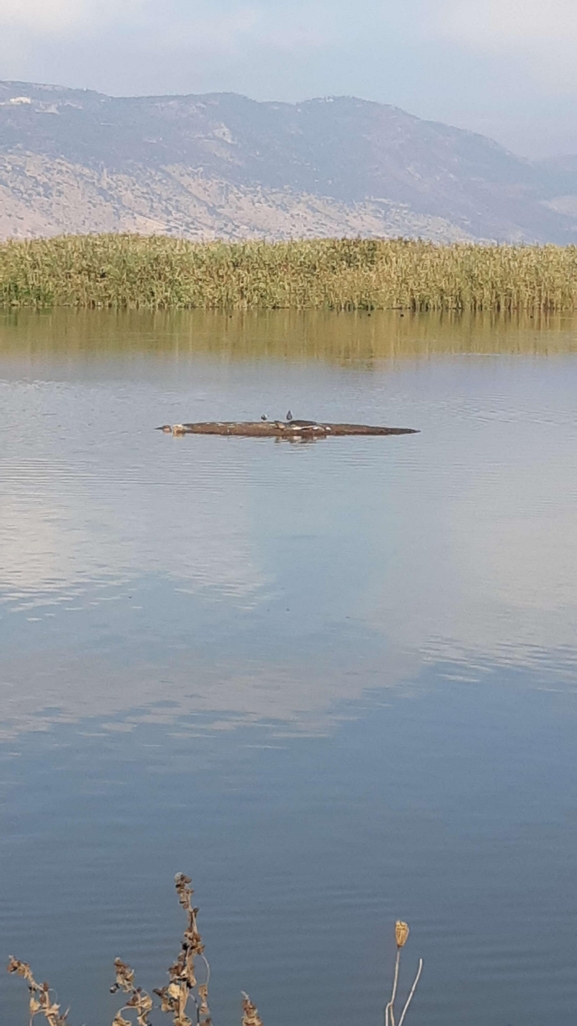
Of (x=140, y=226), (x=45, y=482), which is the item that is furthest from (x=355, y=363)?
(x=140, y=226)

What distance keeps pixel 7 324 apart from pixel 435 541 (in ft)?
59.1

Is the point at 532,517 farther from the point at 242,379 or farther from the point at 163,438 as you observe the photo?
the point at 242,379

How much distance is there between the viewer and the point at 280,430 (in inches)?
525

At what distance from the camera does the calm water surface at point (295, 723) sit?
13.4 feet

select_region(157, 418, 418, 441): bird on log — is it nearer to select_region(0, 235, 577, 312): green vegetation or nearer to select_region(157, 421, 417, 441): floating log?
select_region(157, 421, 417, 441): floating log

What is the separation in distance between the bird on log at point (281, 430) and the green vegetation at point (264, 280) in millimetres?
17064

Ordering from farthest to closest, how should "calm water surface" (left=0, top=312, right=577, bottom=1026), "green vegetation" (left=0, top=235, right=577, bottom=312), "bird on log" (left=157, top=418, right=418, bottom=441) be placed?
"green vegetation" (left=0, top=235, right=577, bottom=312), "bird on log" (left=157, top=418, right=418, bottom=441), "calm water surface" (left=0, top=312, right=577, bottom=1026)

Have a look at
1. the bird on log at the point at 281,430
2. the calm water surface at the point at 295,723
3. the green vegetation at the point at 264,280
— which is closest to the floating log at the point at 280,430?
the bird on log at the point at 281,430

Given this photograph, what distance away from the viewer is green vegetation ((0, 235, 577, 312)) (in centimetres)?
3052

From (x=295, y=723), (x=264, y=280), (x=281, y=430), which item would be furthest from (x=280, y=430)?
(x=264, y=280)

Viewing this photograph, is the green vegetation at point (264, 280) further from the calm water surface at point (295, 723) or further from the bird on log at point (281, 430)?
the calm water surface at point (295, 723)

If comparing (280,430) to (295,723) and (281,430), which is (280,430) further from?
(295,723)

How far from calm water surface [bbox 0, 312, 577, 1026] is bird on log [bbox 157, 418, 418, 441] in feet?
2.15

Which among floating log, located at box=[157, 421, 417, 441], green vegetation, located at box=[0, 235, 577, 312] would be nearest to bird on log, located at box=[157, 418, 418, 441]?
floating log, located at box=[157, 421, 417, 441]
